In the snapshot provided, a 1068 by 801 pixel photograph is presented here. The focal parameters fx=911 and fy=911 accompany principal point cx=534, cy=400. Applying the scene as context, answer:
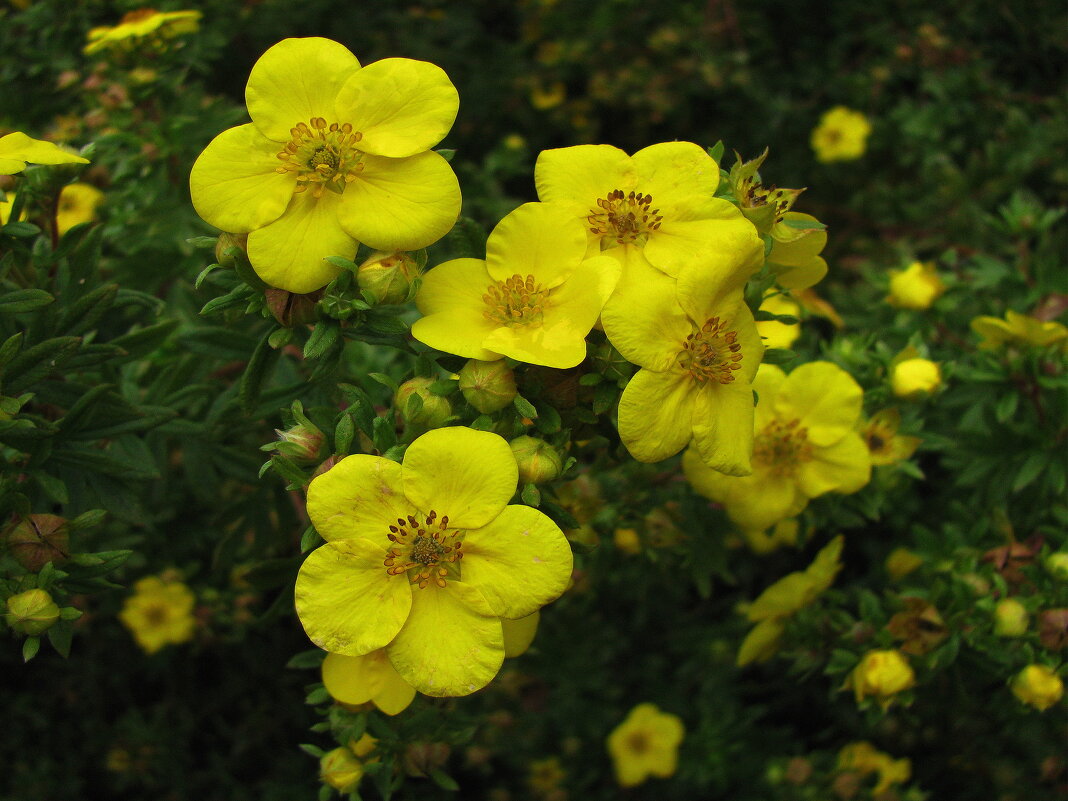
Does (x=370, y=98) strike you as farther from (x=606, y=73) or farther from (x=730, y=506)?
(x=606, y=73)

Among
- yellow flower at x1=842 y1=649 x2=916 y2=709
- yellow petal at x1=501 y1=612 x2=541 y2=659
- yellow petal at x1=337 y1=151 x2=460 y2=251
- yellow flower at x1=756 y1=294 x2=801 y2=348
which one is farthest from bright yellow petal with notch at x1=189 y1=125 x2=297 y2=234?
yellow flower at x1=842 y1=649 x2=916 y2=709

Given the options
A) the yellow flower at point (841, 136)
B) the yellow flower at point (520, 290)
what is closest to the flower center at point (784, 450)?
the yellow flower at point (520, 290)

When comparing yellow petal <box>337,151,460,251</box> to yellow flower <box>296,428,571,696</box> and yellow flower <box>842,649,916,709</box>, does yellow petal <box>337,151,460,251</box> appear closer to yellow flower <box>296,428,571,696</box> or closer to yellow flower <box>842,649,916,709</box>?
yellow flower <box>296,428,571,696</box>

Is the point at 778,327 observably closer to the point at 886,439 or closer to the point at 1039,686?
the point at 886,439

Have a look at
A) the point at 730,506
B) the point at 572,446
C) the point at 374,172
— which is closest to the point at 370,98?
the point at 374,172

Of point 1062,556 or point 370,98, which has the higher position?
point 370,98

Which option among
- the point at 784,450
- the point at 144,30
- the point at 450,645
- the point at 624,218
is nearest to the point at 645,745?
the point at 784,450
